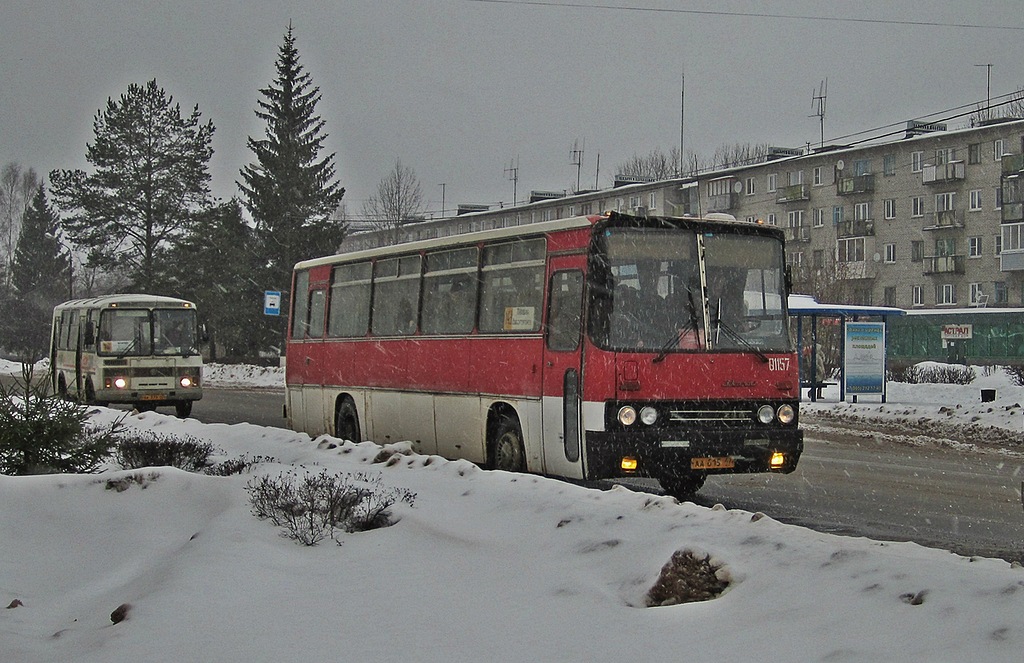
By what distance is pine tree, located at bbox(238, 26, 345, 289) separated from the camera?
55.4m

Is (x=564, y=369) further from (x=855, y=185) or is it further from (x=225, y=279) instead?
(x=855, y=185)

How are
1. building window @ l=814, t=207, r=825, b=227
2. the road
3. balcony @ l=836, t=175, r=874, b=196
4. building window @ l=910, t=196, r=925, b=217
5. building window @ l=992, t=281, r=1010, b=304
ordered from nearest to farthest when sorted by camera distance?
the road < building window @ l=992, t=281, r=1010, b=304 < building window @ l=910, t=196, r=925, b=217 < balcony @ l=836, t=175, r=874, b=196 < building window @ l=814, t=207, r=825, b=227

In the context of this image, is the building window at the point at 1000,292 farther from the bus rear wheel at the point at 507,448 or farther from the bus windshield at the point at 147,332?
the bus rear wheel at the point at 507,448

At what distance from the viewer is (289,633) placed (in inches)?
248

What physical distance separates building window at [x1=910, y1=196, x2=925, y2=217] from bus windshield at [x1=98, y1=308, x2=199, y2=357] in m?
57.9

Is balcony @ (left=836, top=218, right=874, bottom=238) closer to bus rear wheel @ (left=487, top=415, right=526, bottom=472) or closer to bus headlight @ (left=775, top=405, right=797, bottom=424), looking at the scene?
bus rear wheel @ (left=487, top=415, right=526, bottom=472)

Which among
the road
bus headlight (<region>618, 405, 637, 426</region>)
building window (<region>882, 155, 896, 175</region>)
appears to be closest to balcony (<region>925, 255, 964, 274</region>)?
building window (<region>882, 155, 896, 175</region>)

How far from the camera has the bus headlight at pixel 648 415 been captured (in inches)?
435

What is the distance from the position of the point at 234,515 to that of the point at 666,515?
3262 millimetres

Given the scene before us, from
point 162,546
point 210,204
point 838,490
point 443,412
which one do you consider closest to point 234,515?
point 162,546

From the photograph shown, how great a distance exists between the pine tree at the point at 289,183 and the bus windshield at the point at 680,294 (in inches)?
1764

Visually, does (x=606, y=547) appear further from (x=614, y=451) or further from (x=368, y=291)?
(x=368, y=291)

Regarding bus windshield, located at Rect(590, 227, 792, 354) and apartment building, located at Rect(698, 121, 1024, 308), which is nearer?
bus windshield, located at Rect(590, 227, 792, 354)

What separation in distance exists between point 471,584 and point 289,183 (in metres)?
51.1
